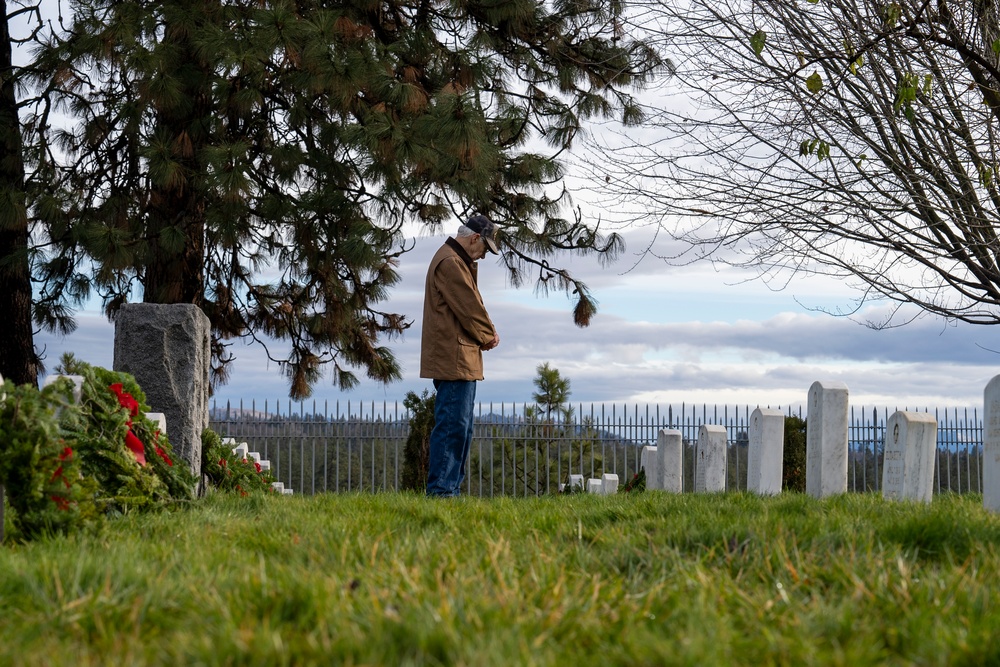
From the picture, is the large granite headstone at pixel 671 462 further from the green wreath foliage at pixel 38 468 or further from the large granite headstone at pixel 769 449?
the green wreath foliage at pixel 38 468

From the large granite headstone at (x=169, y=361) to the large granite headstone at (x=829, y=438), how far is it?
4.33 metres

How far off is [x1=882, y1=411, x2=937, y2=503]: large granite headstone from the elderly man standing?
2.72 m

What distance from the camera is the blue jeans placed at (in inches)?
236

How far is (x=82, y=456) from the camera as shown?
173 inches

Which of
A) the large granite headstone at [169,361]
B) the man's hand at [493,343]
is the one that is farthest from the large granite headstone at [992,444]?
the large granite headstone at [169,361]

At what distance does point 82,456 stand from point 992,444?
14.9 feet

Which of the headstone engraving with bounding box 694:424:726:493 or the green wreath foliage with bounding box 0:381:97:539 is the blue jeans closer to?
the green wreath foliage with bounding box 0:381:97:539

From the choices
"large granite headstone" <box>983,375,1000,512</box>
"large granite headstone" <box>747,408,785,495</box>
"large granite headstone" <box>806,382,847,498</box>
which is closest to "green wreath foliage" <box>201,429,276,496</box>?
"large granite headstone" <box>747,408,785,495</box>

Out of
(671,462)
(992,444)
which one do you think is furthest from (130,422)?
(671,462)

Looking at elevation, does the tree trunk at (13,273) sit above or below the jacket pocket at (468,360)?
above

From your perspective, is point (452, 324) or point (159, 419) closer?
point (159, 419)

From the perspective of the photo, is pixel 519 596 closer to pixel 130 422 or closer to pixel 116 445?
pixel 116 445

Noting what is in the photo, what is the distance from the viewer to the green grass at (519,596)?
1.86 metres

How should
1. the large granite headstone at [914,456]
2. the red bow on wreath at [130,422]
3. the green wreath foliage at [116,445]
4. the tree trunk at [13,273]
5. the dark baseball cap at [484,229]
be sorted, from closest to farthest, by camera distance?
the green wreath foliage at [116,445], the red bow on wreath at [130,422], the large granite headstone at [914,456], the dark baseball cap at [484,229], the tree trunk at [13,273]
